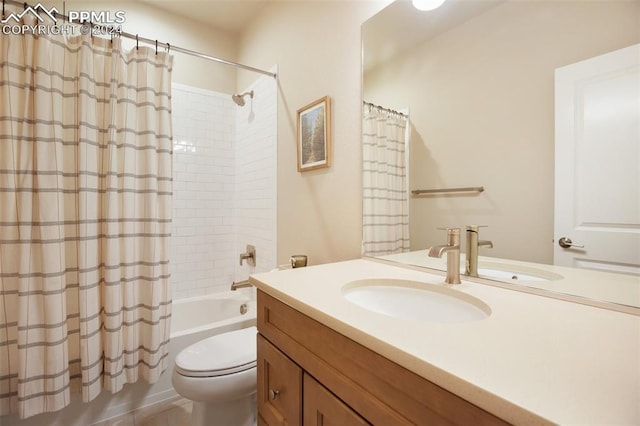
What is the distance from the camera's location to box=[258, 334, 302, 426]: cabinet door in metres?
0.76

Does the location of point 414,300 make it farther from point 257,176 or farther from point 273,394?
point 257,176

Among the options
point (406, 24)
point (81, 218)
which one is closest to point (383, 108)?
point (406, 24)

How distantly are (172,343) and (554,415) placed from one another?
1.85m

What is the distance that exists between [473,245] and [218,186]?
216 centimetres

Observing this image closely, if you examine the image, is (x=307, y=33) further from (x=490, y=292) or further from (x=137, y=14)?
(x=490, y=292)

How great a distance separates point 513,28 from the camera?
0.86 meters

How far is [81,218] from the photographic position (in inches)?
53.3

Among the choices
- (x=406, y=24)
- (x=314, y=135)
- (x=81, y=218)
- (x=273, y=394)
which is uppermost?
(x=406, y=24)

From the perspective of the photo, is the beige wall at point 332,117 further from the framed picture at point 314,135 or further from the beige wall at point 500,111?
the beige wall at point 500,111

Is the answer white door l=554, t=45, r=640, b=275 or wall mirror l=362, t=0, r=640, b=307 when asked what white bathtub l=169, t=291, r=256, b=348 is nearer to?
wall mirror l=362, t=0, r=640, b=307

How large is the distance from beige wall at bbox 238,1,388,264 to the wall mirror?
0.58ft

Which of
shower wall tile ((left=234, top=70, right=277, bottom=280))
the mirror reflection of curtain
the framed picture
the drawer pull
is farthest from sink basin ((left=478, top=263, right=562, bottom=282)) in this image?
shower wall tile ((left=234, top=70, right=277, bottom=280))

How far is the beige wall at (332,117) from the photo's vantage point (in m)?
1.39

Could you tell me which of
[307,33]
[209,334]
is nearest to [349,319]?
[209,334]
